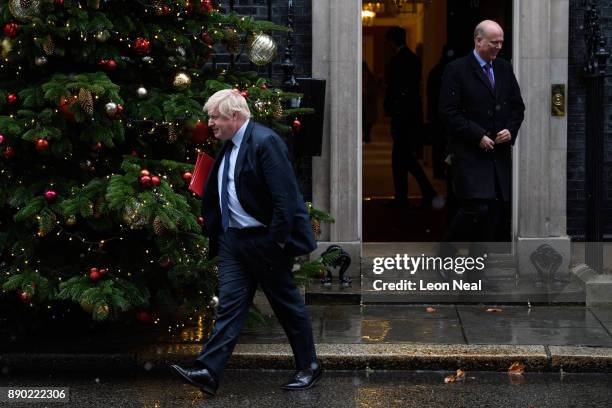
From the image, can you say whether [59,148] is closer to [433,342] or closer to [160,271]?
[160,271]

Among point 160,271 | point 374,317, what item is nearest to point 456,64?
point 374,317

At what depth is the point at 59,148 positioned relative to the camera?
8.09 meters

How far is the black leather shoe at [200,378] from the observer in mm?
7406

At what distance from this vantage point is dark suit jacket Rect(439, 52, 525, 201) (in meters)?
9.91

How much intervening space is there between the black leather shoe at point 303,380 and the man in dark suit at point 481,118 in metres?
2.65

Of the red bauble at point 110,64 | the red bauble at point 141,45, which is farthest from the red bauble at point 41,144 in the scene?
the red bauble at point 141,45

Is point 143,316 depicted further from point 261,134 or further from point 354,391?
point 261,134

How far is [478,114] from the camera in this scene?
32.5 feet

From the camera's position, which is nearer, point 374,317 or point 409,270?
point 374,317

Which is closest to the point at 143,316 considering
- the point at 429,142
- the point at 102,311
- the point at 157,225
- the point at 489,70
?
the point at 102,311

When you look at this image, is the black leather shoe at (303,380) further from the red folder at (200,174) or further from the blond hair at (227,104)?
the blond hair at (227,104)

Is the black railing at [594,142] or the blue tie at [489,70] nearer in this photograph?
the blue tie at [489,70]

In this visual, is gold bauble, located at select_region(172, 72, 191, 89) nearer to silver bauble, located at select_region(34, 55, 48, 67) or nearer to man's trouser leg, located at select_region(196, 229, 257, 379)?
silver bauble, located at select_region(34, 55, 48, 67)

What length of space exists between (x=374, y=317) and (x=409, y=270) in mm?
1482
